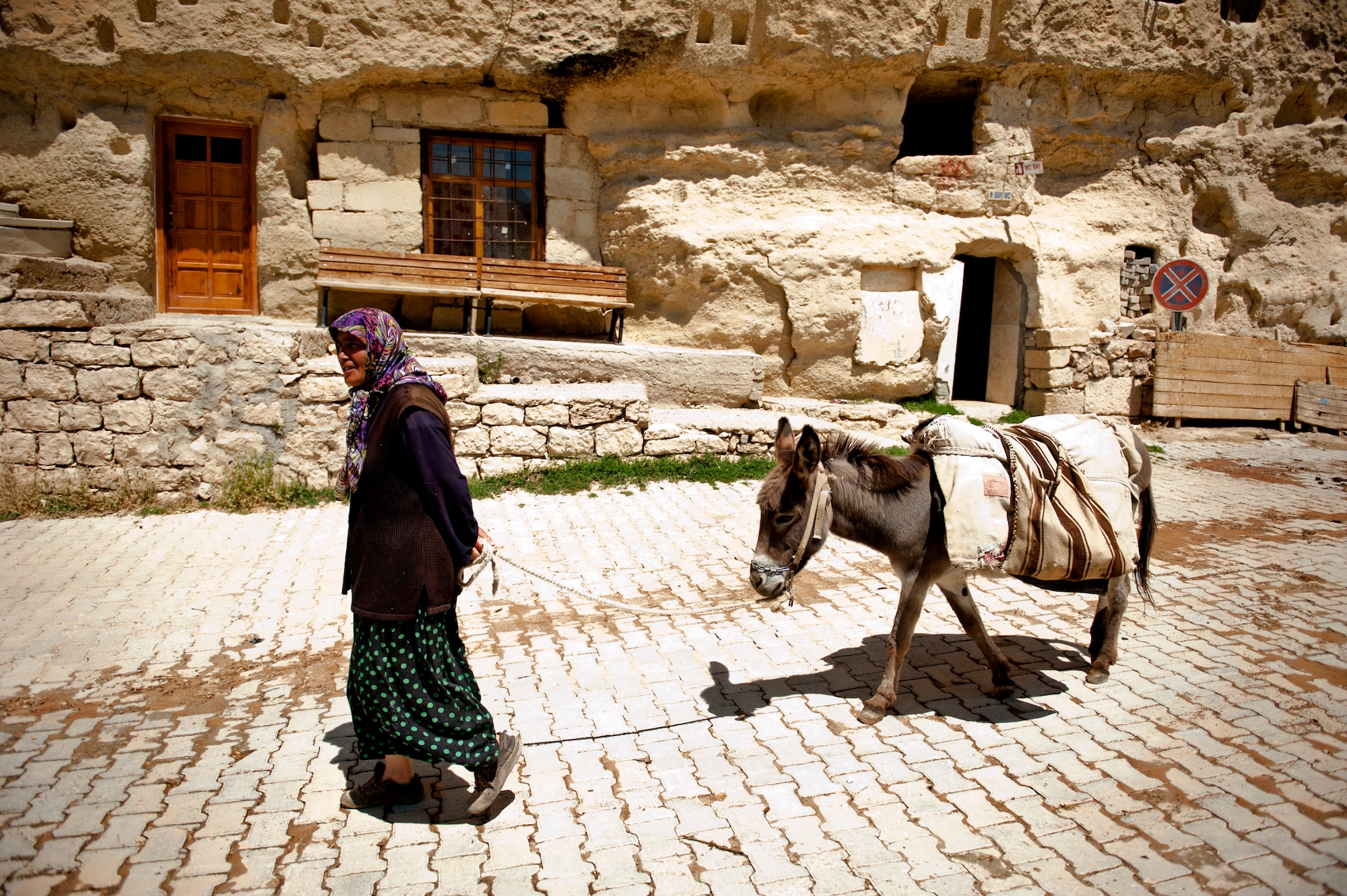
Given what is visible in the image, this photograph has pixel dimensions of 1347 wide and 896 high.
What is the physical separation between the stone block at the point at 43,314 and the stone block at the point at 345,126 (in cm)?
416

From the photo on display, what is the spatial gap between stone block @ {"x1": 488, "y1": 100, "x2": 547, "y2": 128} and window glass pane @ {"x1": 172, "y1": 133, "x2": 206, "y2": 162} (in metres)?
3.71

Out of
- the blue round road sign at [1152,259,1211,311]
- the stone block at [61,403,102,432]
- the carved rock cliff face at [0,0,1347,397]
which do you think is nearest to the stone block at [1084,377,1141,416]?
the carved rock cliff face at [0,0,1347,397]

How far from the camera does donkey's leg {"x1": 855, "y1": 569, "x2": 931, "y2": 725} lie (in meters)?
3.90

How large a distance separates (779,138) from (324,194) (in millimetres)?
6331

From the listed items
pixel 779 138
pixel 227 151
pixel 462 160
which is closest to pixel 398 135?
pixel 462 160

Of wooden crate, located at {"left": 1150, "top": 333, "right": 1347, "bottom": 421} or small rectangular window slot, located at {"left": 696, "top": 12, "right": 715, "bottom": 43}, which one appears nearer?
small rectangular window slot, located at {"left": 696, "top": 12, "right": 715, "bottom": 43}

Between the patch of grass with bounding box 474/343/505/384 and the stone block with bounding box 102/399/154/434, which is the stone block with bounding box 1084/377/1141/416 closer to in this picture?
the patch of grass with bounding box 474/343/505/384

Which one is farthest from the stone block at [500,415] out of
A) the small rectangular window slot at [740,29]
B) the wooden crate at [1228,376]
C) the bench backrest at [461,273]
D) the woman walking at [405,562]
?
the wooden crate at [1228,376]

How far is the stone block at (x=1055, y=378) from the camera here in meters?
12.2

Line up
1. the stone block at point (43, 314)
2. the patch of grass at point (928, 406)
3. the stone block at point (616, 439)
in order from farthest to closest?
the patch of grass at point (928, 406), the stone block at point (616, 439), the stone block at point (43, 314)

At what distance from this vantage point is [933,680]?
14.5ft

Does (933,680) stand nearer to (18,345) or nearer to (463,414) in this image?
(463,414)

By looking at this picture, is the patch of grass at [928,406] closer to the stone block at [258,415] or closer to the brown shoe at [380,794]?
the stone block at [258,415]

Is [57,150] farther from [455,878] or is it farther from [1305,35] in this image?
[1305,35]
